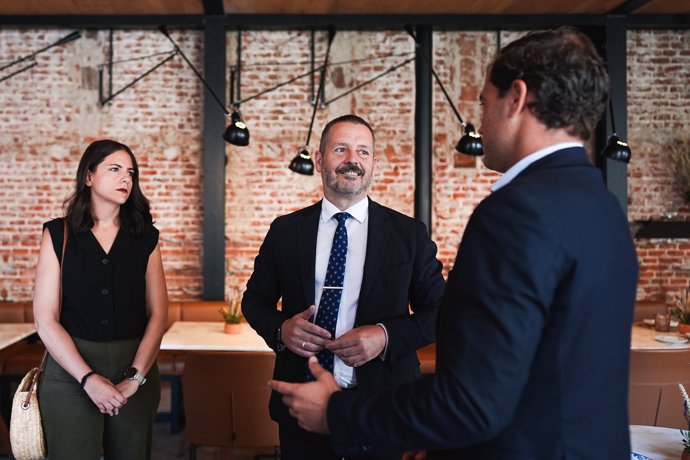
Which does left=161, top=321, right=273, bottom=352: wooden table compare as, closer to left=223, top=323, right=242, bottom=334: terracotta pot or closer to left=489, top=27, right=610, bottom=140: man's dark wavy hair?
left=223, top=323, right=242, bottom=334: terracotta pot

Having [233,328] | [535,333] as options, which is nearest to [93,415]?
[233,328]

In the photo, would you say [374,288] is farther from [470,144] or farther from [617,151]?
[617,151]

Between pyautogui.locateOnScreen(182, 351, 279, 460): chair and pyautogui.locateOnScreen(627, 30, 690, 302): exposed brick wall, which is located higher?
pyautogui.locateOnScreen(627, 30, 690, 302): exposed brick wall

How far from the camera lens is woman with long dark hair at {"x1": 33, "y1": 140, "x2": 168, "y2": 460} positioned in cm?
244

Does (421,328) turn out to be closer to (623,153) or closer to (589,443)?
(589,443)

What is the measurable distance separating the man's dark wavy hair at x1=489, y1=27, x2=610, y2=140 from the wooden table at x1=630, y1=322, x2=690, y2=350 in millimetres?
3172

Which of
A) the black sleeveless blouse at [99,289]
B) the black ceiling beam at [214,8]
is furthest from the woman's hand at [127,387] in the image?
the black ceiling beam at [214,8]

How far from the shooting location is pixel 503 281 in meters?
1.07

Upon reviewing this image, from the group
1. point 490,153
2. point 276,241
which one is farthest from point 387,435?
point 276,241

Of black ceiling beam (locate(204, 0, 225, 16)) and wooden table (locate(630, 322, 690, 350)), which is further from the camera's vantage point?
black ceiling beam (locate(204, 0, 225, 16))

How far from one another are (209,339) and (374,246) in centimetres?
227

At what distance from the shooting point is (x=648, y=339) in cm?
434

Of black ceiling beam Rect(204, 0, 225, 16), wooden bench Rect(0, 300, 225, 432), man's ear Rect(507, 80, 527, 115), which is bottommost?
wooden bench Rect(0, 300, 225, 432)

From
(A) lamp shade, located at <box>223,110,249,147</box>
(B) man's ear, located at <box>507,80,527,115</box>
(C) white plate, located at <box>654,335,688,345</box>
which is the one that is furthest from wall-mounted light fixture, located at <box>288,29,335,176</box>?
(B) man's ear, located at <box>507,80,527,115</box>
